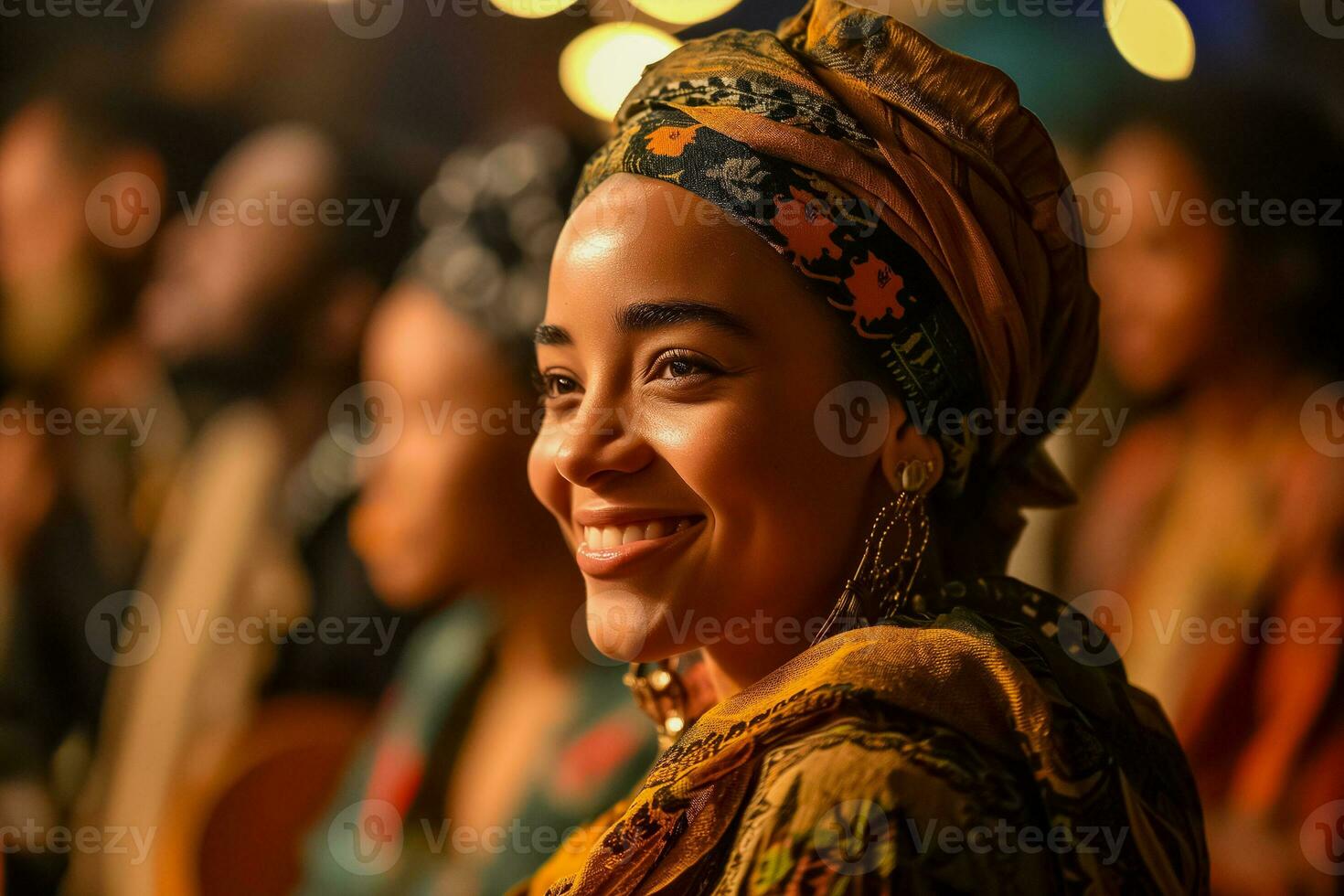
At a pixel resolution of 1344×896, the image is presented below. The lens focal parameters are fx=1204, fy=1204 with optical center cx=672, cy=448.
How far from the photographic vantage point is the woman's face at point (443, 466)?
1988 mm

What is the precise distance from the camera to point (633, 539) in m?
1.17

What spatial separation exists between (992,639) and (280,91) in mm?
1811

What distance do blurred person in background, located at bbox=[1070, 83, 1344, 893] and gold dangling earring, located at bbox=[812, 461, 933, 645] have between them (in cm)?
58

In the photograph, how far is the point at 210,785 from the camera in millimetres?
2180
